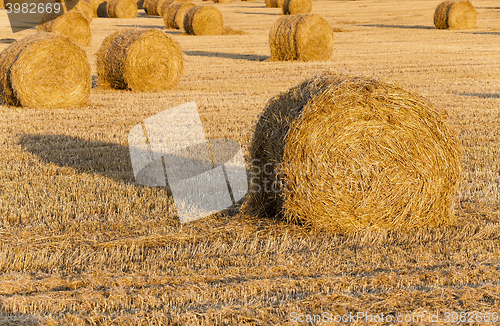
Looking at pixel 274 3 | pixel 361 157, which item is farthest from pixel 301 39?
pixel 274 3

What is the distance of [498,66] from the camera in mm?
15969

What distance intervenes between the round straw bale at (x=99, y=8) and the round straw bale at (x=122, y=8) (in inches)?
40.4

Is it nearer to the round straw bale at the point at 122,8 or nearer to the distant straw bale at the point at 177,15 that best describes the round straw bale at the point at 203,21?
the distant straw bale at the point at 177,15

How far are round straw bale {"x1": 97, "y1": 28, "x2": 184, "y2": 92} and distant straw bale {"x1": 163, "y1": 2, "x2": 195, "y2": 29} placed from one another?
15.6 m

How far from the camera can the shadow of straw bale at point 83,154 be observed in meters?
6.95

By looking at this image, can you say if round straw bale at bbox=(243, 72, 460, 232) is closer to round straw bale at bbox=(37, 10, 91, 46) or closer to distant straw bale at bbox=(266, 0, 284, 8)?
round straw bale at bbox=(37, 10, 91, 46)

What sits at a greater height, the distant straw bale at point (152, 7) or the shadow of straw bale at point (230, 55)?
the distant straw bale at point (152, 7)

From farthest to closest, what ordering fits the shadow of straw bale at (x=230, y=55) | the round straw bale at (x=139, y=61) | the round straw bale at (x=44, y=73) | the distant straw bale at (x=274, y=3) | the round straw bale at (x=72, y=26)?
the distant straw bale at (x=274, y=3) → the round straw bale at (x=72, y=26) → the shadow of straw bale at (x=230, y=55) → the round straw bale at (x=139, y=61) → the round straw bale at (x=44, y=73)

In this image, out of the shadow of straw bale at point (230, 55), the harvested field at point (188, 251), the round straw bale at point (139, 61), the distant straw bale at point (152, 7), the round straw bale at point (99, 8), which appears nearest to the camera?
the harvested field at point (188, 251)

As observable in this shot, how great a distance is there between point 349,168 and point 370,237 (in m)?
0.62

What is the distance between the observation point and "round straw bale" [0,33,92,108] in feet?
35.0

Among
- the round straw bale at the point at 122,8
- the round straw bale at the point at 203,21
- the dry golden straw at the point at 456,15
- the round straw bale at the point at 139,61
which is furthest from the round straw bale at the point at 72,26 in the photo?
the dry golden straw at the point at 456,15

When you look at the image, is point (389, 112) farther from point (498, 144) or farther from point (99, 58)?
point (99, 58)

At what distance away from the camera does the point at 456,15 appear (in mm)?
26797
